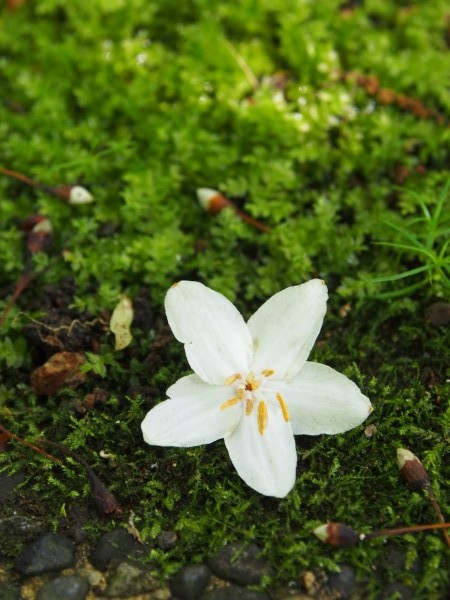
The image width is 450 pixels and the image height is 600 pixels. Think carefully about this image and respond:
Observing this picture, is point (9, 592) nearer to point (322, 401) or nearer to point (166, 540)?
point (166, 540)

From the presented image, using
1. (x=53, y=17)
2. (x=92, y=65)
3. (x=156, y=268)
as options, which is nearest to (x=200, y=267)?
(x=156, y=268)

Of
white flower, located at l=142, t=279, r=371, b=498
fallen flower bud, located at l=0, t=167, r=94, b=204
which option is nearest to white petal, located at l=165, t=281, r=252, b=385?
white flower, located at l=142, t=279, r=371, b=498

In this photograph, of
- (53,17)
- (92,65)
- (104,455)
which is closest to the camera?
(104,455)

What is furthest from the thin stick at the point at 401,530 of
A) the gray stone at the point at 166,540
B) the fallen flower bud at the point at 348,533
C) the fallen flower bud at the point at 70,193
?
the fallen flower bud at the point at 70,193

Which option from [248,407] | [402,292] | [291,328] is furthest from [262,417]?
[402,292]

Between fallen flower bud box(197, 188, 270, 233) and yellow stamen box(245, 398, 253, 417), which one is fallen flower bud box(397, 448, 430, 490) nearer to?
yellow stamen box(245, 398, 253, 417)

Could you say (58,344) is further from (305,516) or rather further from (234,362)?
(305,516)
